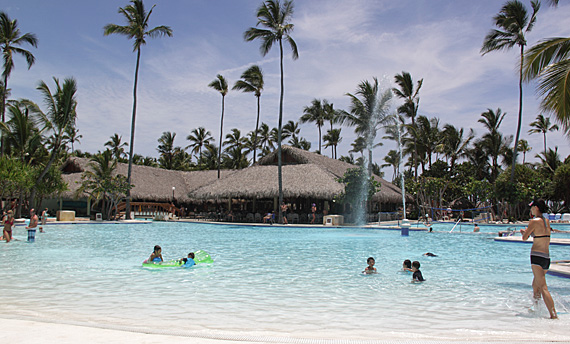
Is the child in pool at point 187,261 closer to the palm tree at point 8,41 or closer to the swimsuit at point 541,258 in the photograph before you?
the swimsuit at point 541,258

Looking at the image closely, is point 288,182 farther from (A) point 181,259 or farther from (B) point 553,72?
(B) point 553,72

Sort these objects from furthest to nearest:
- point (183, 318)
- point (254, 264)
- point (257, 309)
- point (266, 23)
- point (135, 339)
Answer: point (266, 23) < point (254, 264) < point (257, 309) < point (183, 318) < point (135, 339)

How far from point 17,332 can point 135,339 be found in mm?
1128

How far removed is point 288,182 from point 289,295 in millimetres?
22540

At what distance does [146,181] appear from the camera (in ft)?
119

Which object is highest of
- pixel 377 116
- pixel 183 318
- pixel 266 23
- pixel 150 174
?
pixel 266 23

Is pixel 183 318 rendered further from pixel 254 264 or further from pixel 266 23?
pixel 266 23

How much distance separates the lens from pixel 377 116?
30.6 meters

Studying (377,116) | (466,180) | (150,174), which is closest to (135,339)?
(377,116)

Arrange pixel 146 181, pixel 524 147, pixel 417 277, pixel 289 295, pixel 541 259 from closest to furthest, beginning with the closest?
pixel 541 259, pixel 289 295, pixel 417 277, pixel 146 181, pixel 524 147

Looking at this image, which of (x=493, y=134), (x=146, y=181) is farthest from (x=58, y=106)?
(x=493, y=134)

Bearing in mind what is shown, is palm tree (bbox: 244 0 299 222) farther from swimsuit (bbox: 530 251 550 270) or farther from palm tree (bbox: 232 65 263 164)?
swimsuit (bbox: 530 251 550 270)

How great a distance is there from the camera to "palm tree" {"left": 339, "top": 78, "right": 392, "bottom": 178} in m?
30.3

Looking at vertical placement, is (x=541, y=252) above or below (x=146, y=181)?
below
